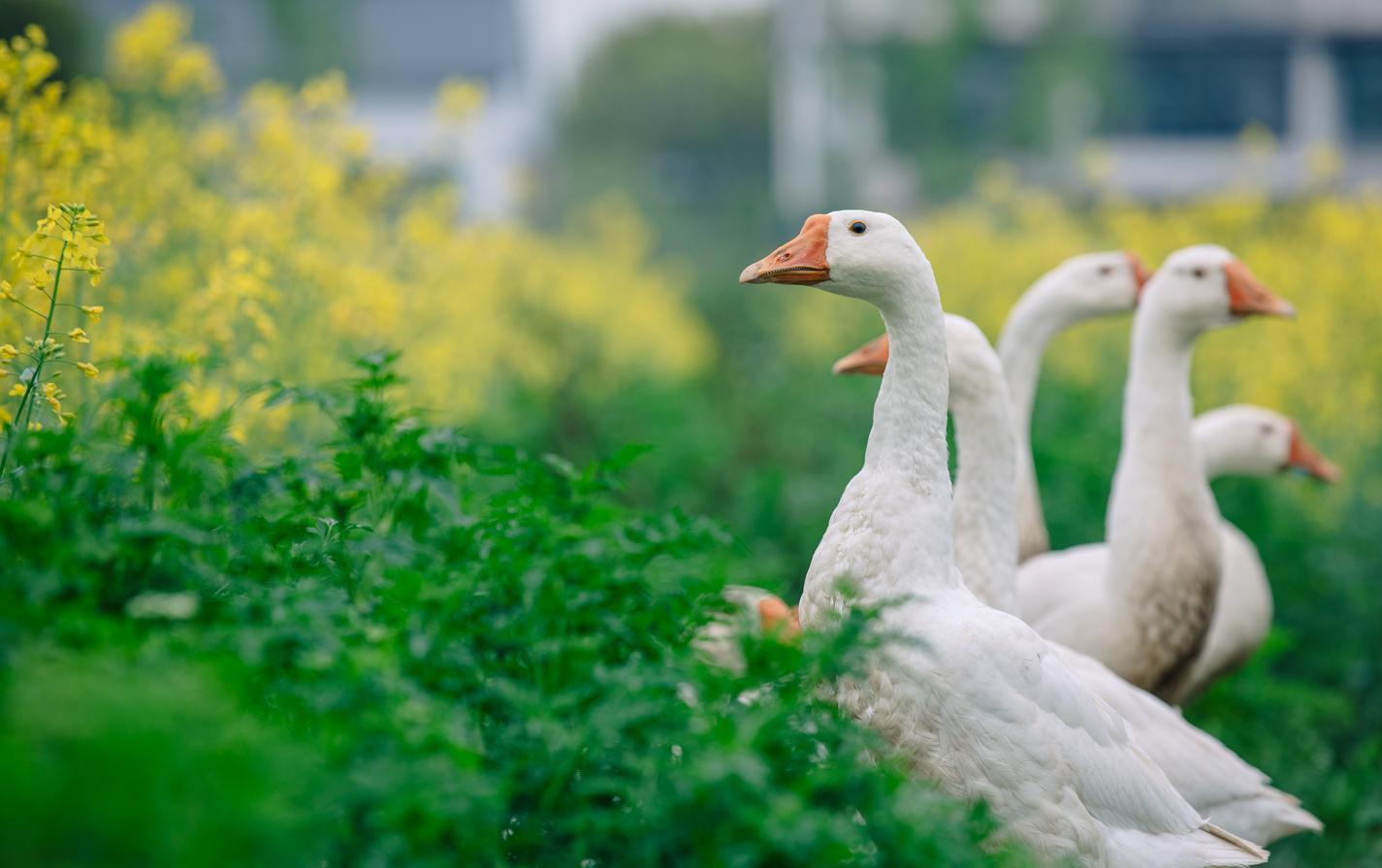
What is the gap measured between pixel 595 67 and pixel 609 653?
184 ft

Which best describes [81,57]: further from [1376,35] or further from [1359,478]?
[1376,35]

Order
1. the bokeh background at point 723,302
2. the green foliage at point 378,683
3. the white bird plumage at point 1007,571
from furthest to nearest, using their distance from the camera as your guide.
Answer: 1. the bokeh background at point 723,302
2. the white bird plumage at point 1007,571
3. the green foliage at point 378,683

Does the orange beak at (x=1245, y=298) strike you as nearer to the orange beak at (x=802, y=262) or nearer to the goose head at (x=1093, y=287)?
the goose head at (x=1093, y=287)

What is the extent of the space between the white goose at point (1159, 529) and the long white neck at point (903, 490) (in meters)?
1.63

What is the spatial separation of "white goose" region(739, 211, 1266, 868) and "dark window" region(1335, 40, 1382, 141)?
3739 cm

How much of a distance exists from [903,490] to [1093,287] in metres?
2.39

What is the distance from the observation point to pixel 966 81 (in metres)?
33.6

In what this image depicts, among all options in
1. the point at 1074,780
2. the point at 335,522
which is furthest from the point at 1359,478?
the point at 335,522

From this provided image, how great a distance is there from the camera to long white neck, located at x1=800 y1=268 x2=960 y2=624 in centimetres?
297

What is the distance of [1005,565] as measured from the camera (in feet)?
12.7

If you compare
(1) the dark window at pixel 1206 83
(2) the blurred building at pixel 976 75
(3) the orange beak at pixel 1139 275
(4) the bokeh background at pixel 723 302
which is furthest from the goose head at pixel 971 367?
(1) the dark window at pixel 1206 83

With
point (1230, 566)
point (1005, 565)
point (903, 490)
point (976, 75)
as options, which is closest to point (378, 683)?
point (903, 490)

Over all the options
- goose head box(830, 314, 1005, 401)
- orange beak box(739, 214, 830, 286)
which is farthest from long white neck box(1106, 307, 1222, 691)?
orange beak box(739, 214, 830, 286)

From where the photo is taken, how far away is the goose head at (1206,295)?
4660mm
